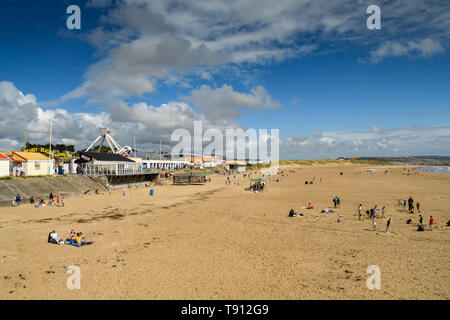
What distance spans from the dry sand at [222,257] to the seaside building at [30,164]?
1241 cm

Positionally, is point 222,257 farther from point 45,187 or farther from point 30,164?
point 30,164

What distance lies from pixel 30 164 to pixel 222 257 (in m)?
31.7

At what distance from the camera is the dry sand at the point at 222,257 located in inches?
364

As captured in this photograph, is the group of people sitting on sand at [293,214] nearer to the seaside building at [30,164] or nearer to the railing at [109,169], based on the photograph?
the railing at [109,169]

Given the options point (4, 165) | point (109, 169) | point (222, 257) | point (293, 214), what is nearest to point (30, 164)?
point (4, 165)

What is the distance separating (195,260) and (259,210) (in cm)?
1313

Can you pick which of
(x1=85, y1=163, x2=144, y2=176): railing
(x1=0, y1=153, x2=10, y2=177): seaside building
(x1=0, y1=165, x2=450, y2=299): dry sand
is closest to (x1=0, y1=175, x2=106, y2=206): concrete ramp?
(x1=0, y1=153, x2=10, y2=177): seaside building

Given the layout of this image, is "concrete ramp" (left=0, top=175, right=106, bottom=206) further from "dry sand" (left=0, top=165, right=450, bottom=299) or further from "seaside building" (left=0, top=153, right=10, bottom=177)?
"dry sand" (left=0, top=165, right=450, bottom=299)

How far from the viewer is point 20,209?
2236 cm

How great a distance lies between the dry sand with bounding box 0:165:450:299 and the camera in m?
9.26

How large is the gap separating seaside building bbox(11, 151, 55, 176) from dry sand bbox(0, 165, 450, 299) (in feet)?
40.7

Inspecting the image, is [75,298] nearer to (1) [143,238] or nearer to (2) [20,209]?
(1) [143,238]
